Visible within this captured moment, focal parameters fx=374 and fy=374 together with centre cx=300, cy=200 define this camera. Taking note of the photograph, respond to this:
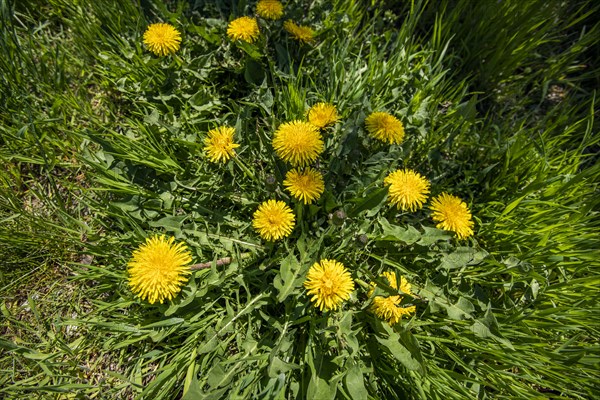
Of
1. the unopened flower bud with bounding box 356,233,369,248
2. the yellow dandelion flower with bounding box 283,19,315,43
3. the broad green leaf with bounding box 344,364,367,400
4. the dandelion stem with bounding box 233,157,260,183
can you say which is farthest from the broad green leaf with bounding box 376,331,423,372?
the yellow dandelion flower with bounding box 283,19,315,43

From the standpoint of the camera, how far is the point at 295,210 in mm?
1740

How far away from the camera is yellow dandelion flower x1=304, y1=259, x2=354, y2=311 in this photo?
56.2 inches

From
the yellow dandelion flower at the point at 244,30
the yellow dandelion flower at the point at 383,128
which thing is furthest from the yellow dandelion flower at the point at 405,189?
the yellow dandelion flower at the point at 244,30

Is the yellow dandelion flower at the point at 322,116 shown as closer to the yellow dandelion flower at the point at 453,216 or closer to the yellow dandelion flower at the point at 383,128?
the yellow dandelion flower at the point at 383,128

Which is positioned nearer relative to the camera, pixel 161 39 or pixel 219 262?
pixel 219 262

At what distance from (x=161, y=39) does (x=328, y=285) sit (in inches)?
57.0

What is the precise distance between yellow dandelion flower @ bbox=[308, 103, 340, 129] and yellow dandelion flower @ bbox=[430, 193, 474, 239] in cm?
60

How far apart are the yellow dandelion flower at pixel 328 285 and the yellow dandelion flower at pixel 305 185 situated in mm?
304

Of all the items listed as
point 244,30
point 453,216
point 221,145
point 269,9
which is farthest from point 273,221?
point 269,9

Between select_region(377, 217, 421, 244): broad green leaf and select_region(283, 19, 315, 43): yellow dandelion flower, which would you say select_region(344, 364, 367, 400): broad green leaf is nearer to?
select_region(377, 217, 421, 244): broad green leaf

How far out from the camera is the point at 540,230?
68.4 inches

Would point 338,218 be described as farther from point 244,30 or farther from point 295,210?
point 244,30

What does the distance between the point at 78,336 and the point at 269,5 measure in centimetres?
189

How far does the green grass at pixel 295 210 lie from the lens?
1.50 meters
